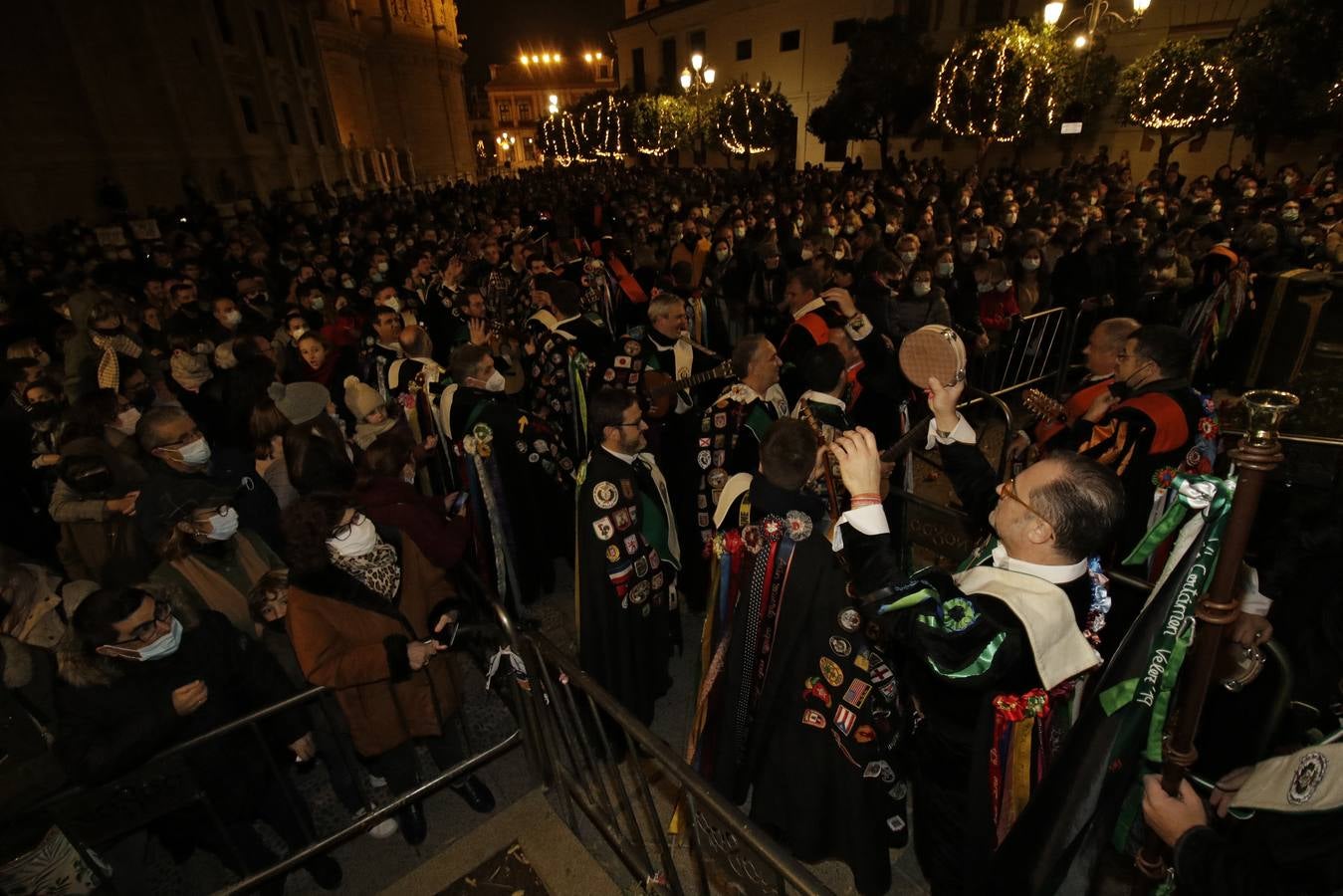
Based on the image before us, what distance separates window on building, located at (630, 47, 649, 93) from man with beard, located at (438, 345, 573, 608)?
5562 centimetres

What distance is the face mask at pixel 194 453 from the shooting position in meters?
3.73

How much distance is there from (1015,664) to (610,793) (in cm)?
269

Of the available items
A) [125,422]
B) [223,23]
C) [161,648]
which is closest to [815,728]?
[161,648]

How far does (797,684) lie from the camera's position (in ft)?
9.31

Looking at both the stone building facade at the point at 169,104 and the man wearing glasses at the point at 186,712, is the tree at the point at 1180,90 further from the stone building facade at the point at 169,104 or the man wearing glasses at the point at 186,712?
the stone building facade at the point at 169,104

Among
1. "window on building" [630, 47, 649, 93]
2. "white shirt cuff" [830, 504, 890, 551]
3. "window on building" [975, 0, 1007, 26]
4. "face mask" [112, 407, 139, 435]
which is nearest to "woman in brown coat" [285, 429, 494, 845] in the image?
"white shirt cuff" [830, 504, 890, 551]

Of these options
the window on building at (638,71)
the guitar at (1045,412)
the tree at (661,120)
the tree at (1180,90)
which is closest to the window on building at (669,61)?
the window on building at (638,71)

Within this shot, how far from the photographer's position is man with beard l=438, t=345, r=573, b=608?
464 cm

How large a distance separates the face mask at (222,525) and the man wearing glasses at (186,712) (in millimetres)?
526

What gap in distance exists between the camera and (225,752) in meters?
2.92

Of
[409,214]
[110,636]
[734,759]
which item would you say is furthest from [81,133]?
[734,759]

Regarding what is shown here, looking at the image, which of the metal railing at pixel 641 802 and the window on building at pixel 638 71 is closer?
the metal railing at pixel 641 802

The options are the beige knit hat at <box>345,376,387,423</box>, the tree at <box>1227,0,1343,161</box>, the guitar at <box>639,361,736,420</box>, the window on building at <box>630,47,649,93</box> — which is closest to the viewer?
the beige knit hat at <box>345,376,387,423</box>

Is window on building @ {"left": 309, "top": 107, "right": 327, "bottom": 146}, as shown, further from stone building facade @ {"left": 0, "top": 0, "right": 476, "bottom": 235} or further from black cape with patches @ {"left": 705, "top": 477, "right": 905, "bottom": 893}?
black cape with patches @ {"left": 705, "top": 477, "right": 905, "bottom": 893}
